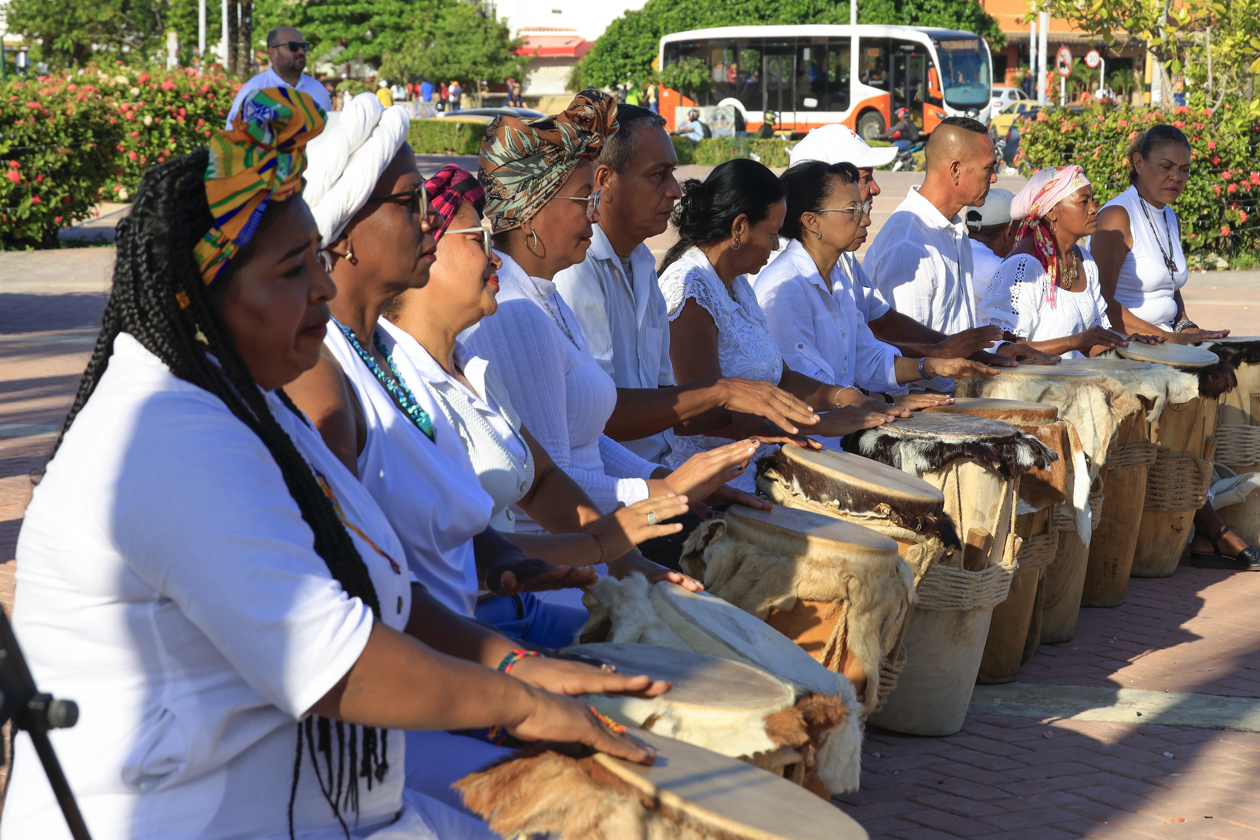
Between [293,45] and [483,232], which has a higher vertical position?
[293,45]

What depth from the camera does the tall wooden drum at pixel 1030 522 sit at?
Answer: 175 inches

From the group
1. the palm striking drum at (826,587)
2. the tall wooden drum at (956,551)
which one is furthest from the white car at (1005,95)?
the palm striking drum at (826,587)

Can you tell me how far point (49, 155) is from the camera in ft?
47.1

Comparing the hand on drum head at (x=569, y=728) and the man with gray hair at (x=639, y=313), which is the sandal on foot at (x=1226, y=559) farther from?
the hand on drum head at (x=569, y=728)

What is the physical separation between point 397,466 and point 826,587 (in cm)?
125

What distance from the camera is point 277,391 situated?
198 centimetres

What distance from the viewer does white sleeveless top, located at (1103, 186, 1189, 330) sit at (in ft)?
23.6

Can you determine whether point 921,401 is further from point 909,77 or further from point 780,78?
point 780,78

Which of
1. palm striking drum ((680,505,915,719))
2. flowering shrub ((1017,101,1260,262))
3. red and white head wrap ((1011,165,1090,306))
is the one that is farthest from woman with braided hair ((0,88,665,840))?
flowering shrub ((1017,101,1260,262))

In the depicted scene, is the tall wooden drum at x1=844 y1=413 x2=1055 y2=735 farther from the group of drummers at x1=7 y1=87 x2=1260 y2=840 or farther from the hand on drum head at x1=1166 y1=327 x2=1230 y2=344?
the hand on drum head at x1=1166 y1=327 x2=1230 y2=344

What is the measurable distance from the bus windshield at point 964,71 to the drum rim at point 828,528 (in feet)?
103

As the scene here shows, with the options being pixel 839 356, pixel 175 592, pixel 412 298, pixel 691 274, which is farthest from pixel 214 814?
pixel 839 356

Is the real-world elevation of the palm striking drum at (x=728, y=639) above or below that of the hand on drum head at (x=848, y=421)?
below

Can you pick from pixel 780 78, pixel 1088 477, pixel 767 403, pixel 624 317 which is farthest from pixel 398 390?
pixel 780 78
